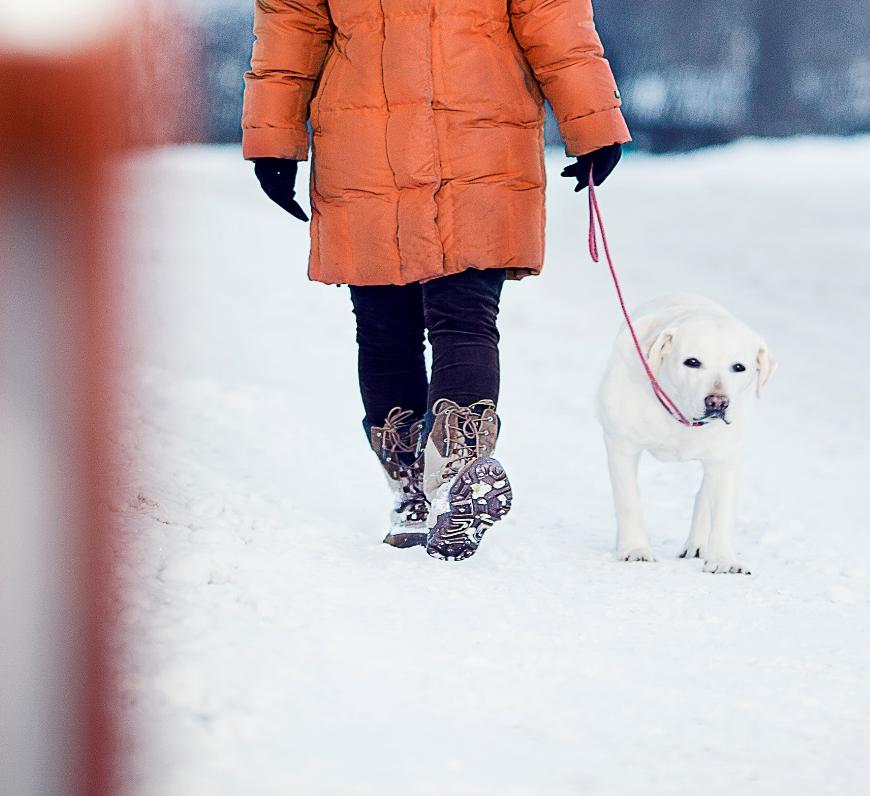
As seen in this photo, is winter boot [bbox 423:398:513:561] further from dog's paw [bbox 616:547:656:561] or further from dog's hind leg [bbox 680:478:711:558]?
dog's hind leg [bbox 680:478:711:558]

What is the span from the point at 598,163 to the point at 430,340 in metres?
0.53

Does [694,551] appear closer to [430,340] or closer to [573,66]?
[430,340]

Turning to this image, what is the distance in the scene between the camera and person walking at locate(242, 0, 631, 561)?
8.37 ft

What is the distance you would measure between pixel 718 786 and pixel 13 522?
→ 1288mm

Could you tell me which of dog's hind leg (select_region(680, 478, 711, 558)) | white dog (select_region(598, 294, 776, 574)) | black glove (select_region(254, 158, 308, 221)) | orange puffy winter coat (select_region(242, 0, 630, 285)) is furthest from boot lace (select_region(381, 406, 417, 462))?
dog's hind leg (select_region(680, 478, 711, 558))

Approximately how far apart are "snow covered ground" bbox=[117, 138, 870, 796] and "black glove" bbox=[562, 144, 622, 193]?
34.3 inches

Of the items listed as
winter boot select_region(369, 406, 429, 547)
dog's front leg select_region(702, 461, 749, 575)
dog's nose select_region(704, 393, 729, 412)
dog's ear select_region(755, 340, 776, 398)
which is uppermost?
dog's ear select_region(755, 340, 776, 398)

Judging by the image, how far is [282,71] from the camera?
272 cm

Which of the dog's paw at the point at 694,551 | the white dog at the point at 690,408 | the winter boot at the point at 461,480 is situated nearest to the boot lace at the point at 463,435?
the winter boot at the point at 461,480

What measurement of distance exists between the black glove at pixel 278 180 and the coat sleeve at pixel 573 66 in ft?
1.99

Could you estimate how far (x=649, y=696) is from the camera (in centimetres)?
185

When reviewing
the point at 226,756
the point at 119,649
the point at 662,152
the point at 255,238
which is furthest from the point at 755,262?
the point at 119,649

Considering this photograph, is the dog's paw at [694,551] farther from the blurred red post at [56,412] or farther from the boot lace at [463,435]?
the blurred red post at [56,412]

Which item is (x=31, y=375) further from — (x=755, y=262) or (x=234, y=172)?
(x=234, y=172)
